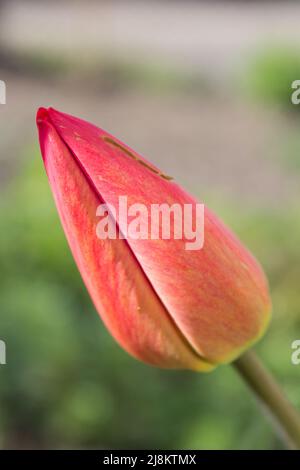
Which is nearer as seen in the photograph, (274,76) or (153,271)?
(153,271)

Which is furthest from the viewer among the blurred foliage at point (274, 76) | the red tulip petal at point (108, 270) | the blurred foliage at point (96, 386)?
the blurred foliage at point (274, 76)

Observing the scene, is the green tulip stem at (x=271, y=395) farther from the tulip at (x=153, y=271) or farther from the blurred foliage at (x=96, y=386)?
the blurred foliage at (x=96, y=386)

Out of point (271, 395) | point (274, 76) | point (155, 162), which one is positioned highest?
point (274, 76)

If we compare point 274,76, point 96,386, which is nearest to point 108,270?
→ point 96,386

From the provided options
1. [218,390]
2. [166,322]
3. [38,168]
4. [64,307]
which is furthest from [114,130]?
[166,322]

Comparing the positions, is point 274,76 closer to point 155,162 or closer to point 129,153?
point 155,162

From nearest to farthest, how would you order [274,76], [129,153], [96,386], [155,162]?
1. [129,153]
2. [96,386]
3. [155,162]
4. [274,76]

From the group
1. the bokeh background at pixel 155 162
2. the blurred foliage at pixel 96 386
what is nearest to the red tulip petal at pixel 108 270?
the bokeh background at pixel 155 162
